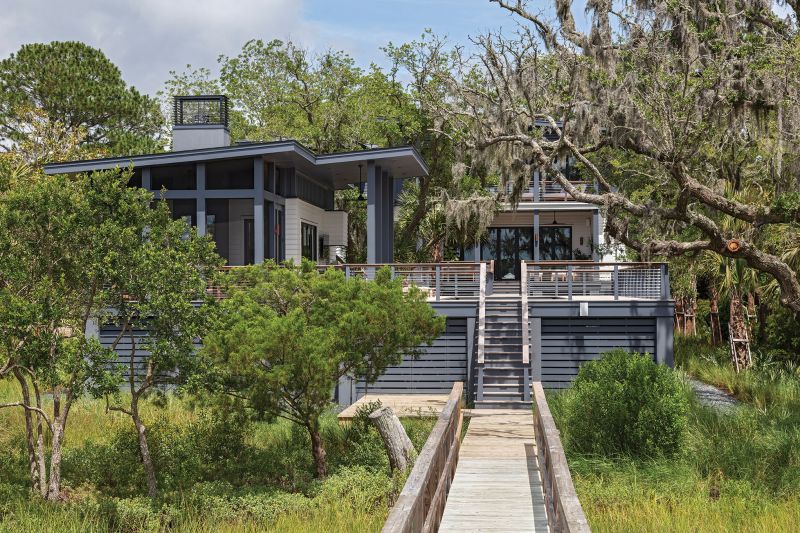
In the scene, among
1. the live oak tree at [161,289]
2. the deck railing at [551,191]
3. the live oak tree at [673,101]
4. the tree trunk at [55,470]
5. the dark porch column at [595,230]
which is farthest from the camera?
the deck railing at [551,191]

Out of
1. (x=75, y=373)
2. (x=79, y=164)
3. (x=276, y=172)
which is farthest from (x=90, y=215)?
(x=276, y=172)

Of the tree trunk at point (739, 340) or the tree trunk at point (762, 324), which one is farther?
the tree trunk at point (762, 324)

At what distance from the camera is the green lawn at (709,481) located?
1054 centimetres

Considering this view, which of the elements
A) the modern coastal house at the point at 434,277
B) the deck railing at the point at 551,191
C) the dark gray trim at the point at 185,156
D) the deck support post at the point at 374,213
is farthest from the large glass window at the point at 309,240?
the deck railing at the point at 551,191

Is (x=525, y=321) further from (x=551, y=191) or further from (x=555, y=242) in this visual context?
(x=555, y=242)

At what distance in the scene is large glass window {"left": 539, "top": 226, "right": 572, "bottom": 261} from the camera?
117 feet

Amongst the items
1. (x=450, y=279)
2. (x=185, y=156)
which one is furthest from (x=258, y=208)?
(x=450, y=279)

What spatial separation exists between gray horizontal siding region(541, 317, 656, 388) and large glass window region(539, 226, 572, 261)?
52.4 ft

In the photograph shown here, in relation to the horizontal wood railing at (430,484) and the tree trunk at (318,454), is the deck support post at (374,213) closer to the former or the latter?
the tree trunk at (318,454)

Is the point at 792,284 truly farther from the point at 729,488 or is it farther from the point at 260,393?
the point at 260,393

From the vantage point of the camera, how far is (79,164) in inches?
845

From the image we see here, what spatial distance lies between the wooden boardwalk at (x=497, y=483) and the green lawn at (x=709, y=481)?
0.86 m

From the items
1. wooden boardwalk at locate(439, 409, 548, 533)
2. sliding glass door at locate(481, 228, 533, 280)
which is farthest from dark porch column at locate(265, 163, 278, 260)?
sliding glass door at locate(481, 228, 533, 280)

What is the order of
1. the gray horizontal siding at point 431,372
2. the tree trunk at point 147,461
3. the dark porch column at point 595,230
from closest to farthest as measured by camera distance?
1. the tree trunk at point 147,461
2. the gray horizontal siding at point 431,372
3. the dark porch column at point 595,230
